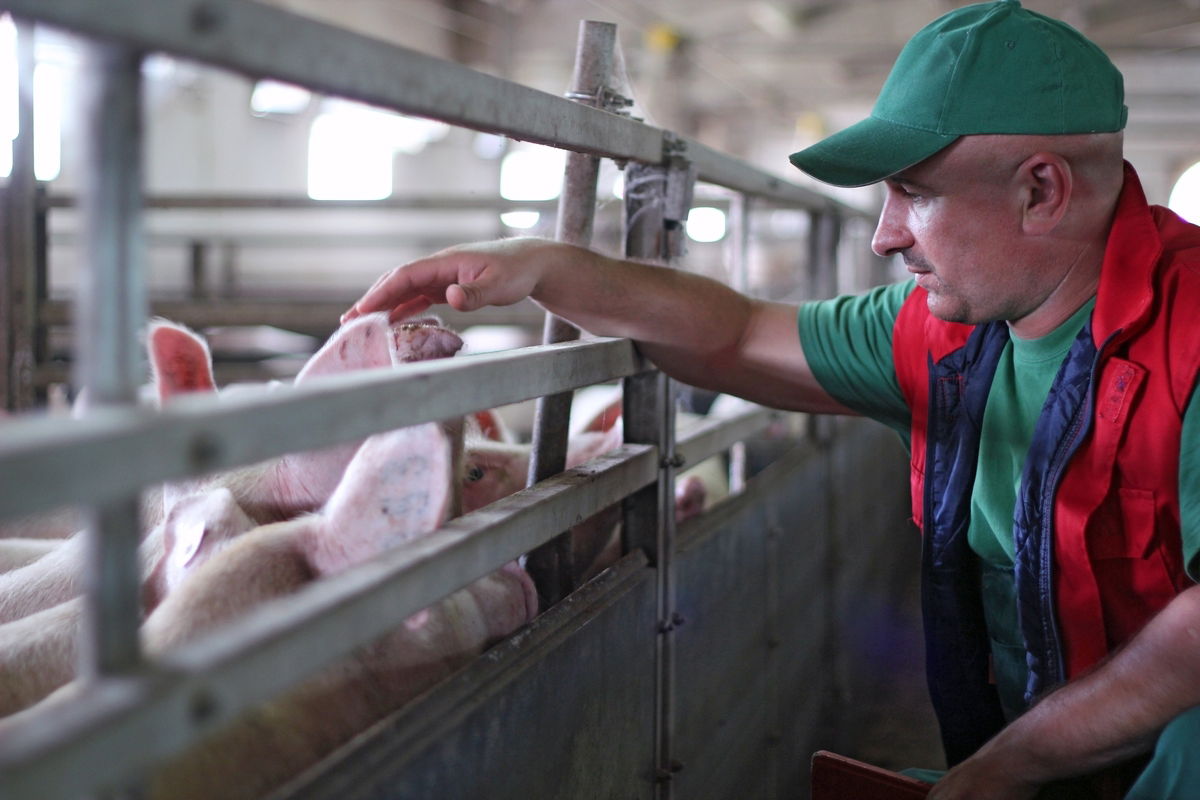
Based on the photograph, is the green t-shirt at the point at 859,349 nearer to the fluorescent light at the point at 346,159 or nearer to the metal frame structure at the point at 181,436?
the metal frame structure at the point at 181,436

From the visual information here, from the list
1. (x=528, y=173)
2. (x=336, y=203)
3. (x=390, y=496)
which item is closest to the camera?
(x=390, y=496)

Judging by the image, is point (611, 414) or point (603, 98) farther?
point (611, 414)

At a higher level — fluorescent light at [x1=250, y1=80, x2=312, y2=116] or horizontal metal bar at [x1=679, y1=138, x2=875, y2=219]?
fluorescent light at [x1=250, y1=80, x2=312, y2=116]

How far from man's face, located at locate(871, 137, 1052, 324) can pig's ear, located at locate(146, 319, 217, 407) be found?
Result: 0.95m

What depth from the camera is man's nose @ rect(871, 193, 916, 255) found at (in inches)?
62.6

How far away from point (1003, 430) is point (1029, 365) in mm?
101

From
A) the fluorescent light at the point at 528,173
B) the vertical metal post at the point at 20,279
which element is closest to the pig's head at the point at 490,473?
the vertical metal post at the point at 20,279

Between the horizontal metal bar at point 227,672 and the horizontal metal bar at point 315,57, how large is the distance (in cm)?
35

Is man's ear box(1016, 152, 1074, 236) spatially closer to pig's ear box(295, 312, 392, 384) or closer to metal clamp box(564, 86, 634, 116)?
metal clamp box(564, 86, 634, 116)

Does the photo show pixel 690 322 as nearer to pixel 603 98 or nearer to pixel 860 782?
pixel 603 98

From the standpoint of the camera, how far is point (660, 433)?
5.59 feet

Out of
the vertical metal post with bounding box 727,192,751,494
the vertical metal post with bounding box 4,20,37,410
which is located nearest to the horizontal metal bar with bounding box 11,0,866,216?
the vertical metal post with bounding box 727,192,751,494

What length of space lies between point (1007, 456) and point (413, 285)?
886 mm

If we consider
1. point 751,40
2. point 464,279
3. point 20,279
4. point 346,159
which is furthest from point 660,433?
point 346,159
